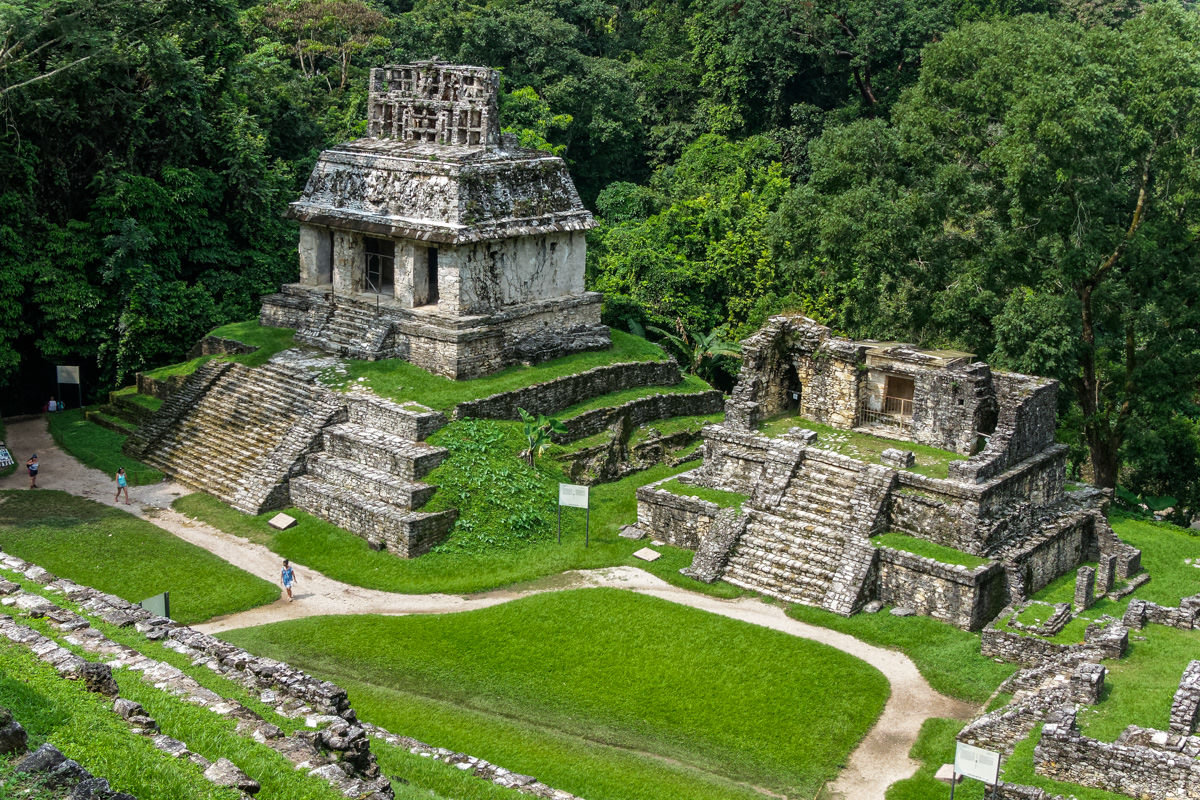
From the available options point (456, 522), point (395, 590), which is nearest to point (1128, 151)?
point (456, 522)

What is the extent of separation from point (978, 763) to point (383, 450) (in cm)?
1311

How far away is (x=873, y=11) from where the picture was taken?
142ft

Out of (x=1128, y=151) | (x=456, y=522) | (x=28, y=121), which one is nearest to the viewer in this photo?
(x=456, y=522)

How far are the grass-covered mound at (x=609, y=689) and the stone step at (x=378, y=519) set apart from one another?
8.37 feet

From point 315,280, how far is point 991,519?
16371 mm

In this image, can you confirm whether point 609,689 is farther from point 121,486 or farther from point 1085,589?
point 121,486

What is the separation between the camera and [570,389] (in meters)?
27.5

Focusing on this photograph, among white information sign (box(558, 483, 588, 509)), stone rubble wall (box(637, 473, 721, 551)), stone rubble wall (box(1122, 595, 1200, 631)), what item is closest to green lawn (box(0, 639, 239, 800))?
white information sign (box(558, 483, 588, 509))

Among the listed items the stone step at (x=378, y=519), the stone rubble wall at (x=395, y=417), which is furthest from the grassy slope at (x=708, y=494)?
the stone rubble wall at (x=395, y=417)

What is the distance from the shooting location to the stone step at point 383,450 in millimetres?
23609

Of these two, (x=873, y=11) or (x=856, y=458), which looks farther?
(x=873, y=11)

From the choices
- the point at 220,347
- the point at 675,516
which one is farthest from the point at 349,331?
the point at 675,516

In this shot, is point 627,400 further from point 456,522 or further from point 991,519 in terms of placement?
point 991,519

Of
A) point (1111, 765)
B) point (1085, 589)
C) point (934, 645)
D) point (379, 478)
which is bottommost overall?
point (934, 645)
